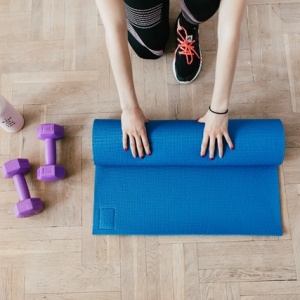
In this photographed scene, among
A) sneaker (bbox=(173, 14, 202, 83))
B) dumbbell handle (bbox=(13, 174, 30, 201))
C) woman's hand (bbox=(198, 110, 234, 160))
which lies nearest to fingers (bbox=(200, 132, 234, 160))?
woman's hand (bbox=(198, 110, 234, 160))

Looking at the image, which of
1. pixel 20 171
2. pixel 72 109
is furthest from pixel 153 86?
pixel 20 171

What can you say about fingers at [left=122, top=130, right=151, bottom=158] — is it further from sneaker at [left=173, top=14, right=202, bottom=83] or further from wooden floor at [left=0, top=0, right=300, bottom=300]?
sneaker at [left=173, top=14, right=202, bottom=83]

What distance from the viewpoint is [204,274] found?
4.12 ft

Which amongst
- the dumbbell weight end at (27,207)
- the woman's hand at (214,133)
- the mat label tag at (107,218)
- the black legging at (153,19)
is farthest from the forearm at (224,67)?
the dumbbell weight end at (27,207)

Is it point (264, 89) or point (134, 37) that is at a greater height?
point (134, 37)

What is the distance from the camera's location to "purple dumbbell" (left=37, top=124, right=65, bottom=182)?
50.7 inches

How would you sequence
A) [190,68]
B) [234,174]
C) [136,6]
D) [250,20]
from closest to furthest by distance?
[136,6]
[234,174]
[190,68]
[250,20]

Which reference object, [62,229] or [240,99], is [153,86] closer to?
[240,99]

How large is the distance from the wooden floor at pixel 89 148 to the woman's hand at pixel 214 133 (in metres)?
0.26

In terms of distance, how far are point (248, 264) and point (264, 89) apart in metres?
0.65

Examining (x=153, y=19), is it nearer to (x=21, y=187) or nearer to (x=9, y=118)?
(x=9, y=118)

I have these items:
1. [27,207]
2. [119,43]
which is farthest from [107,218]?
[119,43]

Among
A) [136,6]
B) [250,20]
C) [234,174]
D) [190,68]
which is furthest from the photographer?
[250,20]

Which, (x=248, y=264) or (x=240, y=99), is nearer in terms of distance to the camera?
(x=248, y=264)
